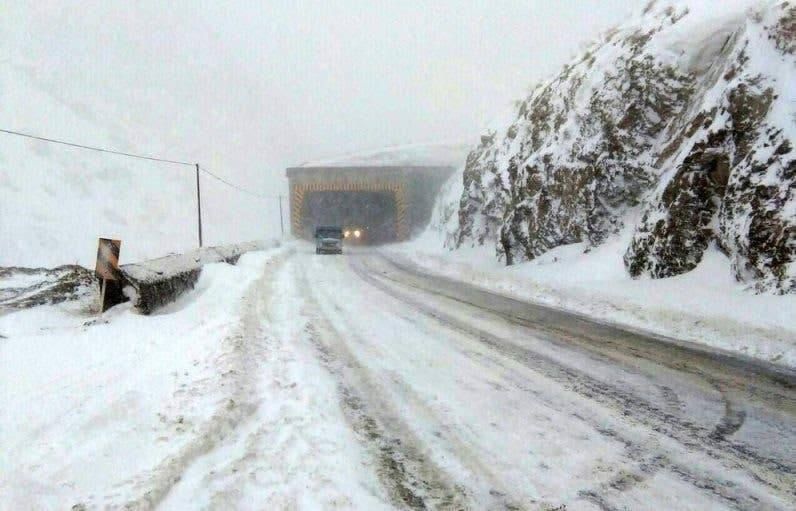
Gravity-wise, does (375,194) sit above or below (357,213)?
above

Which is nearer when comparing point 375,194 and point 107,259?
point 107,259

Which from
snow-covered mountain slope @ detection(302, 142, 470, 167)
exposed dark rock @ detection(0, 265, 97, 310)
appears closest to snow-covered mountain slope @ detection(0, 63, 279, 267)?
snow-covered mountain slope @ detection(302, 142, 470, 167)

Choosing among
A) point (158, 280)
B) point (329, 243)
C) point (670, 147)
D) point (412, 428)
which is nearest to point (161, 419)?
point (412, 428)

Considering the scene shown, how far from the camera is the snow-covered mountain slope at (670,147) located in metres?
7.84

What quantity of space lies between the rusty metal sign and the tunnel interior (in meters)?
35.3

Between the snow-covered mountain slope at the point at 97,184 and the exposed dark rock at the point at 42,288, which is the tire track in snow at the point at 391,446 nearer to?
the exposed dark rock at the point at 42,288

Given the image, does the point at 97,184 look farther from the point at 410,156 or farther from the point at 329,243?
the point at 410,156

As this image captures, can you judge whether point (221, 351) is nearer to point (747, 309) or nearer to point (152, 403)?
point (152, 403)

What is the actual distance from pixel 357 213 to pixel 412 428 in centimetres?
4389

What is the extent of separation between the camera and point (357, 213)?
46844mm

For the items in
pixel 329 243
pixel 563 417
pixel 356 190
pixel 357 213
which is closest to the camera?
pixel 563 417

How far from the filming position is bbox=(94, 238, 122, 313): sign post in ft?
24.7

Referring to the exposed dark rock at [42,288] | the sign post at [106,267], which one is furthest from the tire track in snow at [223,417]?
the exposed dark rock at [42,288]

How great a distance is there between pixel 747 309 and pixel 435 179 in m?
37.2
